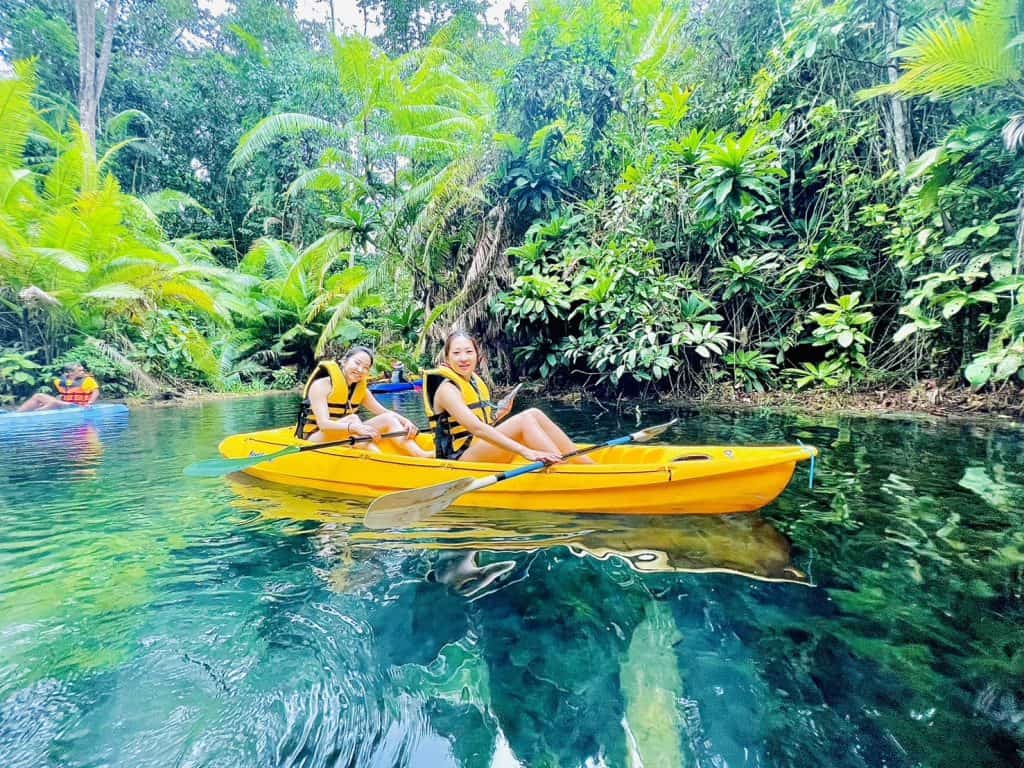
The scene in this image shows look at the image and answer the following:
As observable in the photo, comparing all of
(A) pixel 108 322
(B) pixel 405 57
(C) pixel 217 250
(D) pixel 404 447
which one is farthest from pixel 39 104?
(D) pixel 404 447

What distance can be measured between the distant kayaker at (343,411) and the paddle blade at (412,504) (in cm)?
115

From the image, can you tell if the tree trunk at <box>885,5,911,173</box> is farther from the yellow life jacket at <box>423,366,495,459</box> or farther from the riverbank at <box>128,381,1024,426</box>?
the yellow life jacket at <box>423,366,495,459</box>

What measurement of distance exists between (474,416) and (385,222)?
7.41m

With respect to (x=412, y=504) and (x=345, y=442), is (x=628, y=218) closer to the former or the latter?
(x=345, y=442)

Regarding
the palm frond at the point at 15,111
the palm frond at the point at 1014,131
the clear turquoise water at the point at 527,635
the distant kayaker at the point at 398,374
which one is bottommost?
the clear turquoise water at the point at 527,635

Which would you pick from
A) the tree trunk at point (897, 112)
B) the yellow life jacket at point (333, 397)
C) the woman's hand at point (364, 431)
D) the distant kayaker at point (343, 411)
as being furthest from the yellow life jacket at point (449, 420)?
the tree trunk at point (897, 112)

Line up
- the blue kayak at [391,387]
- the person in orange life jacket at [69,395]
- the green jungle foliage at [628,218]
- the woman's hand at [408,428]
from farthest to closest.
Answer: the blue kayak at [391,387], the person in orange life jacket at [69,395], the green jungle foliage at [628,218], the woman's hand at [408,428]

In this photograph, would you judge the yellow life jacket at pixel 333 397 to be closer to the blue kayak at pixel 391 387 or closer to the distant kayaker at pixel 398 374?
the blue kayak at pixel 391 387

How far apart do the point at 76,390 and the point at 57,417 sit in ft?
3.01

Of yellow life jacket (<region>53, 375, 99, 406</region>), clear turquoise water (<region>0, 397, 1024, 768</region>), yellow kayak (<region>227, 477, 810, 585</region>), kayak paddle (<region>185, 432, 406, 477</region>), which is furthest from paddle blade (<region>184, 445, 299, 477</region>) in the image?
yellow life jacket (<region>53, 375, 99, 406</region>)

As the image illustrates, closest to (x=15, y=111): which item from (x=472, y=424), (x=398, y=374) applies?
(x=398, y=374)

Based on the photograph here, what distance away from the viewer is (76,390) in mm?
7934

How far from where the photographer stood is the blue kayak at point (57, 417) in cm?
678

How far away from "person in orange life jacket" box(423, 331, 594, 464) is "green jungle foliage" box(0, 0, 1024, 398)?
12.4ft
